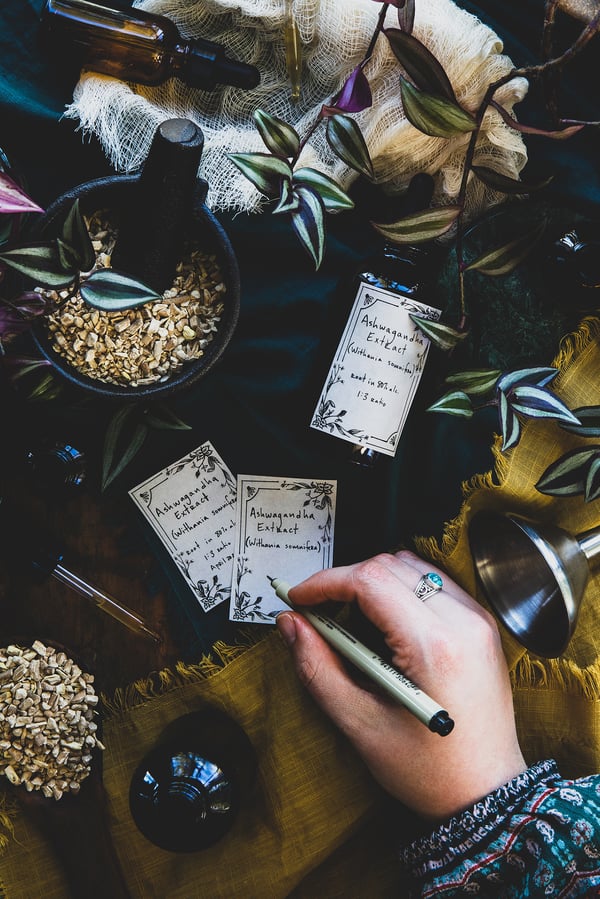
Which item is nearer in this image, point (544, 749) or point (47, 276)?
point (47, 276)

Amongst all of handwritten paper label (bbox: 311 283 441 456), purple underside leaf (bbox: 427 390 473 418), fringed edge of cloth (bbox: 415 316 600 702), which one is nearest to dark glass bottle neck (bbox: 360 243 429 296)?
handwritten paper label (bbox: 311 283 441 456)

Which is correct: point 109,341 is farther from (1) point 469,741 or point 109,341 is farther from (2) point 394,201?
(1) point 469,741

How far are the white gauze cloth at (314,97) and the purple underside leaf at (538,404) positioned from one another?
29cm

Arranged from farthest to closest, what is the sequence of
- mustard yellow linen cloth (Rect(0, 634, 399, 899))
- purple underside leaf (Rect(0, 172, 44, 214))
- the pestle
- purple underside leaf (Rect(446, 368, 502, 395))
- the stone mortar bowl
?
mustard yellow linen cloth (Rect(0, 634, 399, 899)) < purple underside leaf (Rect(446, 368, 502, 395)) < the stone mortar bowl < the pestle < purple underside leaf (Rect(0, 172, 44, 214))

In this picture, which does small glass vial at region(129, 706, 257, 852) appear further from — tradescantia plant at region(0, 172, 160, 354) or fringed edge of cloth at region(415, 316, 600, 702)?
tradescantia plant at region(0, 172, 160, 354)

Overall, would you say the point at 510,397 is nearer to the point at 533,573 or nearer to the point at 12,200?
the point at 533,573

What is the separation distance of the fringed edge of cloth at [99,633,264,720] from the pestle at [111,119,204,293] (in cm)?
50

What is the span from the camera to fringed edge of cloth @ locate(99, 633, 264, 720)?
3.61ft

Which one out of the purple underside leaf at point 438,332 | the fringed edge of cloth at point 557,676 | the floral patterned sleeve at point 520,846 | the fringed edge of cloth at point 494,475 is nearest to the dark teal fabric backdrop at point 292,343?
the fringed edge of cloth at point 494,475

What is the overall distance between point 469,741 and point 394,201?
70 cm

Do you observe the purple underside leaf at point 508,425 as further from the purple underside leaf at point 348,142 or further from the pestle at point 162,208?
the pestle at point 162,208

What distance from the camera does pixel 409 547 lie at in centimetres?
111

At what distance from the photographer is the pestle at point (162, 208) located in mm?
775

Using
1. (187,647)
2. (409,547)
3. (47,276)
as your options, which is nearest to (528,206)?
(409,547)
